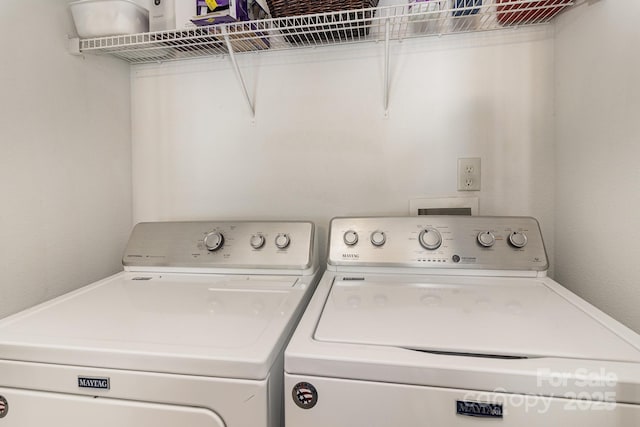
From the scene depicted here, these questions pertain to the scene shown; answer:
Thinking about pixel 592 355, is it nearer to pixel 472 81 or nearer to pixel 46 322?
pixel 472 81

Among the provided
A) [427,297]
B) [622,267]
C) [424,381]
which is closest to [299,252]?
[427,297]

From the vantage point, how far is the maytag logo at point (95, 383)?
0.64 m

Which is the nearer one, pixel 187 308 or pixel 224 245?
pixel 187 308

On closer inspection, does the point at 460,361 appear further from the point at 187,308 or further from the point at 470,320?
the point at 187,308

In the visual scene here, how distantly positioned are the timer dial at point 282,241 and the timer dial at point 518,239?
2.38 ft

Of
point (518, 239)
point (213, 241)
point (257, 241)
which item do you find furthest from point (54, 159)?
point (518, 239)

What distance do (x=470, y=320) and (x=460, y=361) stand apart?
18 cm

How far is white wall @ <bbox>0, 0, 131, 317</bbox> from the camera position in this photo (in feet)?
3.27

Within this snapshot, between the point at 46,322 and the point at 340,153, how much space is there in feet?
3.53

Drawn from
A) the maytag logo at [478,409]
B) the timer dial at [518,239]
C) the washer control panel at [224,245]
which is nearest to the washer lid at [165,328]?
the washer control panel at [224,245]

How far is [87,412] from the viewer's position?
645mm

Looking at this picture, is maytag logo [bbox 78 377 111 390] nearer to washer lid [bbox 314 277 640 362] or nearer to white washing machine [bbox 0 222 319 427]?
white washing machine [bbox 0 222 319 427]

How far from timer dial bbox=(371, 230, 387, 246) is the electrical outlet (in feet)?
Answer: 1.41

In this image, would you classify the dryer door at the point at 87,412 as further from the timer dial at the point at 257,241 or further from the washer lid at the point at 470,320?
the timer dial at the point at 257,241
